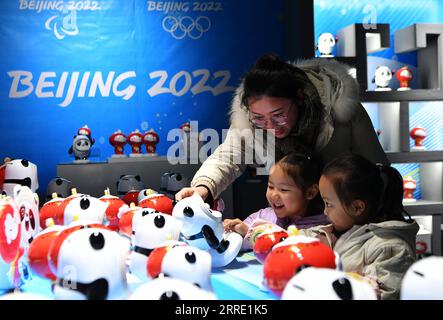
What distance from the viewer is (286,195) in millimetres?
1771

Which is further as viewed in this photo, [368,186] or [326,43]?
[326,43]

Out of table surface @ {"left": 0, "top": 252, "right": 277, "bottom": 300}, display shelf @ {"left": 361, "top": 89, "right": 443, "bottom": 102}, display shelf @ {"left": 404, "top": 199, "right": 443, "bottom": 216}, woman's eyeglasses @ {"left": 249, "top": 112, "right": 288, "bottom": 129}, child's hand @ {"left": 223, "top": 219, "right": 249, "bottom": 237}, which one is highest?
display shelf @ {"left": 361, "top": 89, "right": 443, "bottom": 102}

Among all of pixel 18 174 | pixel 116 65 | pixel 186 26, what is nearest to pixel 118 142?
pixel 116 65

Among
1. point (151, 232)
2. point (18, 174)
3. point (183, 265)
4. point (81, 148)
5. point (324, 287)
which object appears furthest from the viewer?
point (81, 148)

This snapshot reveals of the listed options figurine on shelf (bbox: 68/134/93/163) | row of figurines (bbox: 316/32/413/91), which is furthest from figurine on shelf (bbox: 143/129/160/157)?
row of figurines (bbox: 316/32/413/91)

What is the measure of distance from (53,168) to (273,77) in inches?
128

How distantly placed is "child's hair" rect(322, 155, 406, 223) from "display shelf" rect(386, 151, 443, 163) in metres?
3.19

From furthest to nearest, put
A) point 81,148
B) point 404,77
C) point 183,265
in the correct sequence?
Answer: point 404,77 < point 81,148 < point 183,265

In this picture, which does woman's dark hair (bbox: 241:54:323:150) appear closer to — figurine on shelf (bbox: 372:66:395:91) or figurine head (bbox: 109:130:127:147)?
figurine head (bbox: 109:130:127:147)

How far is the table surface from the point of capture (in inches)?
39.0

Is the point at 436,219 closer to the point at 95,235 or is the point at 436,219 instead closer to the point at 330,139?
the point at 330,139

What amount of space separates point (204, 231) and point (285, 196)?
44 centimetres

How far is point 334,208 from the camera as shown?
1.33 m

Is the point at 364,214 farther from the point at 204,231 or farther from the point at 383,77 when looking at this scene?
the point at 383,77
